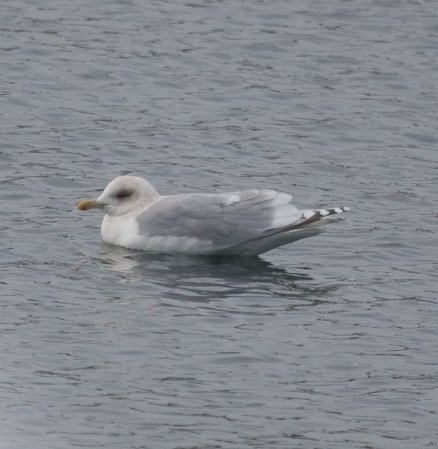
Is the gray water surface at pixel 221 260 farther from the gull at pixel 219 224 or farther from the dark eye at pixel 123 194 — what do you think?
the dark eye at pixel 123 194

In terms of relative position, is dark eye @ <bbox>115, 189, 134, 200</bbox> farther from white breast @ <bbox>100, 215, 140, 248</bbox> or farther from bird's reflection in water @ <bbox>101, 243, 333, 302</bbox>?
bird's reflection in water @ <bbox>101, 243, 333, 302</bbox>

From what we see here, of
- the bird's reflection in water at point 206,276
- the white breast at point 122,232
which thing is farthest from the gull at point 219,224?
the bird's reflection in water at point 206,276

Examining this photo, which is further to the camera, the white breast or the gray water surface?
the white breast

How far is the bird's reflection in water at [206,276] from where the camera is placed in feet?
47.4

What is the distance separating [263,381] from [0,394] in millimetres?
1873

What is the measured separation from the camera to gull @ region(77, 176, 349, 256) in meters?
15.6

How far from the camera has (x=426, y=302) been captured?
1427 centimetres

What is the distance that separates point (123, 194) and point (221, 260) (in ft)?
3.72

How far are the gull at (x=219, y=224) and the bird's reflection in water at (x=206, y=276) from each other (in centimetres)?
10

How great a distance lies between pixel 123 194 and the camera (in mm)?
15984

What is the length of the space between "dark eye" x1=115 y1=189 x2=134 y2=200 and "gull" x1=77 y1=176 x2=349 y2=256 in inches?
7.9

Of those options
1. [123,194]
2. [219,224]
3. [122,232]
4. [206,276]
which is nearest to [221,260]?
[219,224]

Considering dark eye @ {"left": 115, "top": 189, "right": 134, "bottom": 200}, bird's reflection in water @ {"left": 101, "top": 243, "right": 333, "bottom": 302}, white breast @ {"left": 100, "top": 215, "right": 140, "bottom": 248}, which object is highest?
dark eye @ {"left": 115, "top": 189, "right": 134, "bottom": 200}

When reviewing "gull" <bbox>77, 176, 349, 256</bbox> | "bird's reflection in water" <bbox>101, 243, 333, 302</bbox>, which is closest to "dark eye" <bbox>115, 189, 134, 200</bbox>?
"gull" <bbox>77, 176, 349, 256</bbox>
